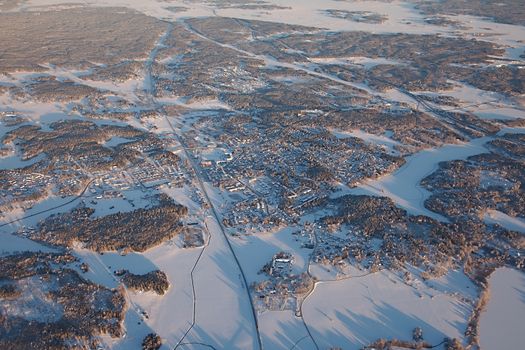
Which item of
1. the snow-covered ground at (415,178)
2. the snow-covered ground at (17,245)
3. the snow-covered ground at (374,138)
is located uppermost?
the snow-covered ground at (374,138)

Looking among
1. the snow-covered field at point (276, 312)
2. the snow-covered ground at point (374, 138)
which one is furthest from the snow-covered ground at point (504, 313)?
the snow-covered ground at point (374, 138)

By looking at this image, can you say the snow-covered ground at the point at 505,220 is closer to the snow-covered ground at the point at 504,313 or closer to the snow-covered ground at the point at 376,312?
the snow-covered ground at the point at 504,313

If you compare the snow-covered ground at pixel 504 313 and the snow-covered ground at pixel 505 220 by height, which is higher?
the snow-covered ground at pixel 505 220

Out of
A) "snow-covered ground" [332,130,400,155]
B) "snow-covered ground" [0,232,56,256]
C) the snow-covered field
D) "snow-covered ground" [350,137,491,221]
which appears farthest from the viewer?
"snow-covered ground" [332,130,400,155]

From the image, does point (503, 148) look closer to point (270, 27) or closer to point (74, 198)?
point (74, 198)

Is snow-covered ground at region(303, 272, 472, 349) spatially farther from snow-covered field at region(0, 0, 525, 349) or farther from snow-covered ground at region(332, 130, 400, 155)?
snow-covered ground at region(332, 130, 400, 155)

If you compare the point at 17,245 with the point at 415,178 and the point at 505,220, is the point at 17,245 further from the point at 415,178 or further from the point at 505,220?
the point at 505,220

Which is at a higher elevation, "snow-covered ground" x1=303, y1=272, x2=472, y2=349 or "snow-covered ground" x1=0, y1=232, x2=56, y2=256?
"snow-covered ground" x1=0, y1=232, x2=56, y2=256

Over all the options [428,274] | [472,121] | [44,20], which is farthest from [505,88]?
[44,20]

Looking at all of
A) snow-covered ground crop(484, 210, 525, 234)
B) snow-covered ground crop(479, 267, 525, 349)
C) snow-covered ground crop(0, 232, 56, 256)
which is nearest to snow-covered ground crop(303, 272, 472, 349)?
snow-covered ground crop(479, 267, 525, 349)
